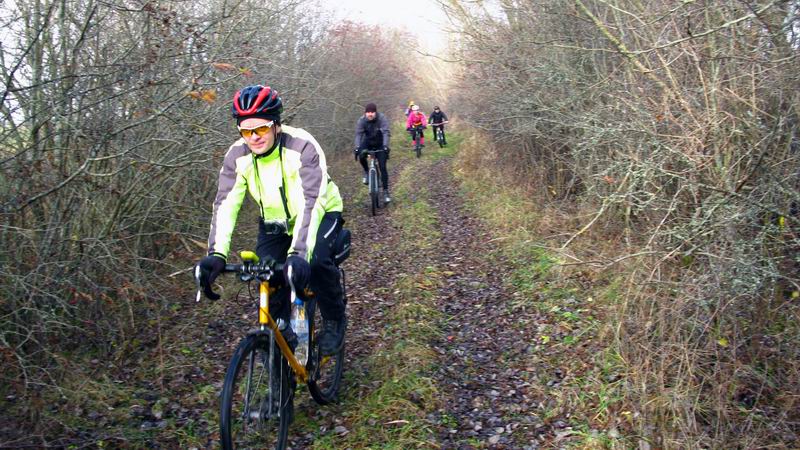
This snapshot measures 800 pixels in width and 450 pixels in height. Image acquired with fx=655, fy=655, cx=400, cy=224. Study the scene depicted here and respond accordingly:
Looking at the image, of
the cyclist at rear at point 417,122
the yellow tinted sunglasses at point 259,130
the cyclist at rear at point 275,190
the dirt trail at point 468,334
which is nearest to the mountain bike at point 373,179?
the dirt trail at point 468,334

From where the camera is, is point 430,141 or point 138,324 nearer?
point 138,324

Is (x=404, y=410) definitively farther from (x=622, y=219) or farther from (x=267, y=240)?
(x=622, y=219)

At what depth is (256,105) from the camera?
400 cm

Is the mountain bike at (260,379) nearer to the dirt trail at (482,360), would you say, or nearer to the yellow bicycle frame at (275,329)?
the yellow bicycle frame at (275,329)

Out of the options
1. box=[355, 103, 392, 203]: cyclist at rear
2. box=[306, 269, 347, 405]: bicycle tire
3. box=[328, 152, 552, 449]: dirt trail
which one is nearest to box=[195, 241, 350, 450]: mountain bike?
box=[306, 269, 347, 405]: bicycle tire

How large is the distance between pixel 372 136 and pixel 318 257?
27.9 feet

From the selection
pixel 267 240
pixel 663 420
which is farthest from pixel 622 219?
pixel 267 240

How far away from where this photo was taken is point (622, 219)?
7816mm

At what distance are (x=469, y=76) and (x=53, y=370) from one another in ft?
34.2

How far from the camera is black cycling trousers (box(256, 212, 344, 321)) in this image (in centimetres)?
429

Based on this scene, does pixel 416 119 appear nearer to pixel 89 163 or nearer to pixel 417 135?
pixel 417 135

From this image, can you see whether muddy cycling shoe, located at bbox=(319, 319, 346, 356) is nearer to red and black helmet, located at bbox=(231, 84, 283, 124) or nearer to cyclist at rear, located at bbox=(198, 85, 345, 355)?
cyclist at rear, located at bbox=(198, 85, 345, 355)

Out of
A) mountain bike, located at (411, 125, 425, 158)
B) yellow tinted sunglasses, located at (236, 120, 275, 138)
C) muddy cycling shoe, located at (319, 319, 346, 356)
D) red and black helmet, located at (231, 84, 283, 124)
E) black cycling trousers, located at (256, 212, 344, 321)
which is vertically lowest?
muddy cycling shoe, located at (319, 319, 346, 356)

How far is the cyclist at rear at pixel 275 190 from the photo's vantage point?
3953 mm
